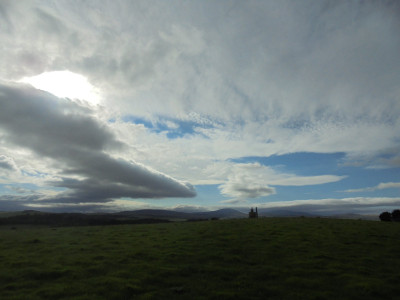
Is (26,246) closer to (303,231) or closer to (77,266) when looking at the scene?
(77,266)

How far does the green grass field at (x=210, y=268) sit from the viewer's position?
12711 mm

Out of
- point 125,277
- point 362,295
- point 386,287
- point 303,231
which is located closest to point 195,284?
A: point 125,277

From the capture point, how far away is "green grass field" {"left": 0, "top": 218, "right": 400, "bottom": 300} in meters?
12.7

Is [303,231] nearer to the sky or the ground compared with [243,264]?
nearer to the sky

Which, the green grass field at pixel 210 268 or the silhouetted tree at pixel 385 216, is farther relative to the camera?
the silhouetted tree at pixel 385 216

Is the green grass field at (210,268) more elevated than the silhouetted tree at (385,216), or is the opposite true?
the silhouetted tree at (385,216)

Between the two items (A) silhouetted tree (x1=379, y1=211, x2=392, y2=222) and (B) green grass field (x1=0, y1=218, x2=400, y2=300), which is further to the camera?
(A) silhouetted tree (x1=379, y1=211, x2=392, y2=222)

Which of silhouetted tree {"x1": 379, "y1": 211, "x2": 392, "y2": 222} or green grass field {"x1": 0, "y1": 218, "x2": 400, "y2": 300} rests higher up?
silhouetted tree {"x1": 379, "y1": 211, "x2": 392, "y2": 222}

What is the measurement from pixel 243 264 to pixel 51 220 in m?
105

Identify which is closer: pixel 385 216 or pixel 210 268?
pixel 210 268

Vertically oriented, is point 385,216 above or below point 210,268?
above

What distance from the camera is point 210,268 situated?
16.4m

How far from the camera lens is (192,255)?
19.8 meters

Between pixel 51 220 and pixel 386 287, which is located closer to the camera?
pixel 386 287
